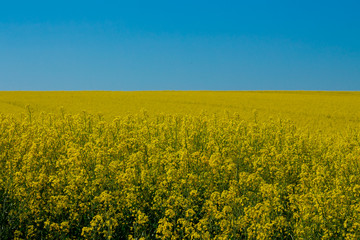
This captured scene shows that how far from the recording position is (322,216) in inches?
216

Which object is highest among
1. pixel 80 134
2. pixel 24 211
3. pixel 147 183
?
pixel 80 134

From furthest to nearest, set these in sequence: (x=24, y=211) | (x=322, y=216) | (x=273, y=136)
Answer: (x=273, y=136)
(x=24, y=211)
(x=322, y=216)

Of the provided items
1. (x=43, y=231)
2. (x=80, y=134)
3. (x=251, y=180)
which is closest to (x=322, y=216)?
(x=251, y=180)

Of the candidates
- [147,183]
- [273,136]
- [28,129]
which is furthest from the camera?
[273,136]

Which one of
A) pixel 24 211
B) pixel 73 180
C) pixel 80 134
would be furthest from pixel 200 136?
pixel 24 211

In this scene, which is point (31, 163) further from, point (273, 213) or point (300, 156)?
point (300, 156)

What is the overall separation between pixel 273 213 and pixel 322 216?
2.39 feet

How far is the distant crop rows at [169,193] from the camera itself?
535 centimetres

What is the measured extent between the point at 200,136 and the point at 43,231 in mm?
5176

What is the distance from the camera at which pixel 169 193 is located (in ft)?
20.4

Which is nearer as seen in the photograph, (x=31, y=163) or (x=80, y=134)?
(x=31, y=163)

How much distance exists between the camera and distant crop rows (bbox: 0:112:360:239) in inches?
211

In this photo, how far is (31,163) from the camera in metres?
6.88

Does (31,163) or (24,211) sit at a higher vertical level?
(31,163)
